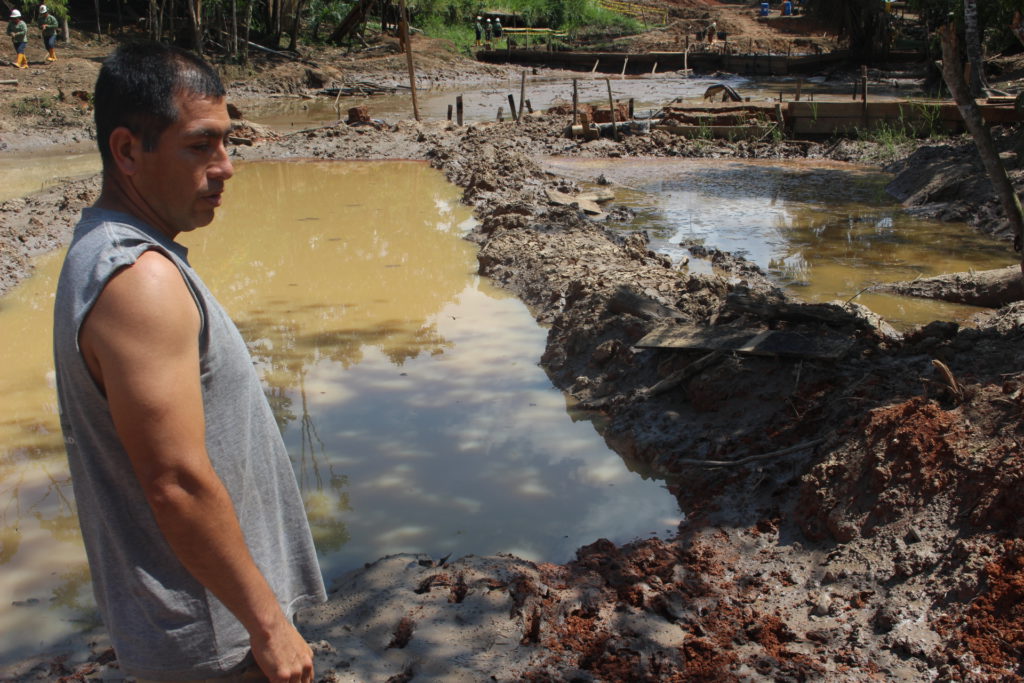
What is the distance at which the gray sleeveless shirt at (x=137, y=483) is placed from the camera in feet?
4.56

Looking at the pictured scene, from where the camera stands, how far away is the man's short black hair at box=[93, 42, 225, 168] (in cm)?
146

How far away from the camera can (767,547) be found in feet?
12.9

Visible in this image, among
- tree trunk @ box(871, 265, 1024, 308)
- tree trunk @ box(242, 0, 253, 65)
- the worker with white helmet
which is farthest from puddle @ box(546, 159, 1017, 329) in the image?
tree trunk @ box(242, 0, 253, 65)

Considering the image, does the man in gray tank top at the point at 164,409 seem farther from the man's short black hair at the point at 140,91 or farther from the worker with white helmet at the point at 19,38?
the worker with white helmet at the point at 19,38

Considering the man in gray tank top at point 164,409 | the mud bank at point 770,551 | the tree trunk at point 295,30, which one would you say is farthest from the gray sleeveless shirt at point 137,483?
the tree trunk at point 295,30

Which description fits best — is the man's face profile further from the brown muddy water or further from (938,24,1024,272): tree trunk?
the brown muddy water

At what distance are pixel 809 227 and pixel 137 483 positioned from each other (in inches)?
416

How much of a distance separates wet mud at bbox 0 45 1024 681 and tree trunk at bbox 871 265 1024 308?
148 cm

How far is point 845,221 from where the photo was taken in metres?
11.3

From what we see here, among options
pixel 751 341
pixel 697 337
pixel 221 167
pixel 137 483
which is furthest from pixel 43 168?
pixel 137 483

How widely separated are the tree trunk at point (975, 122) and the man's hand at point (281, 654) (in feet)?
15.8

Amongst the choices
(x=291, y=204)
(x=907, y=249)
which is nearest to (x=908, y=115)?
(x=907, y=249)

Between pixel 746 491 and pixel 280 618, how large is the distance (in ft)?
10.8

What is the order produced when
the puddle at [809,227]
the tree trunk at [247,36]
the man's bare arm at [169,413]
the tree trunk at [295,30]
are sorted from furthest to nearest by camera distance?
the tree trunk at [295,30] < the tree trunk at [247,36] < the puddle at [809,227] < the man's bare arm at [169,413]
